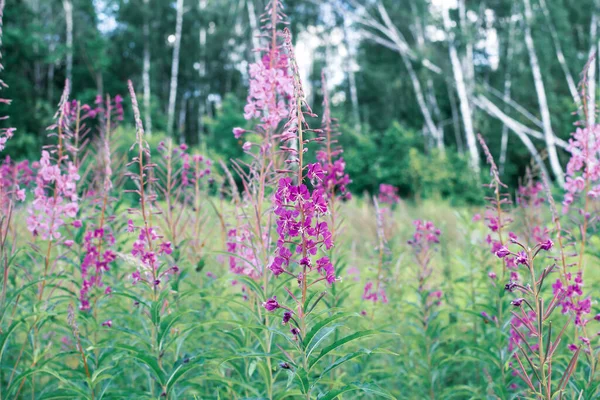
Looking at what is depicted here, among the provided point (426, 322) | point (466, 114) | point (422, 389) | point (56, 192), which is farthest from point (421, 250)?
point (466, 114)

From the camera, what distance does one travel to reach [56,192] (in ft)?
8.26

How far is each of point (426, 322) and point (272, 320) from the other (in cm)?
103

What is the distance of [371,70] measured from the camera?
24141mm

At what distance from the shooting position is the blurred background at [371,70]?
16828mm

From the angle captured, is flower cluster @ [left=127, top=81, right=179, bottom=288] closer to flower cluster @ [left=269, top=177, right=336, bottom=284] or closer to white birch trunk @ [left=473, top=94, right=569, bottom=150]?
flower cluster @ [left=269, top=177, right=336, bottom=284]

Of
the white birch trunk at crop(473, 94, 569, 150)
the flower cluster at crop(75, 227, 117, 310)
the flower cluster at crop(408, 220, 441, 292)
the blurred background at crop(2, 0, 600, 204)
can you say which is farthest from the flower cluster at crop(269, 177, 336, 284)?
the white birch trunk at crop(473, 94, 569, 150)

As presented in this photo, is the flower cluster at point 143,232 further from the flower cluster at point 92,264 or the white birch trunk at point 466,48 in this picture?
the white birch trunk at point 466,48

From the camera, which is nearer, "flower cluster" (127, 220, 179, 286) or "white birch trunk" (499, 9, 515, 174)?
"flower cluster" (127, 220, 179, 286)

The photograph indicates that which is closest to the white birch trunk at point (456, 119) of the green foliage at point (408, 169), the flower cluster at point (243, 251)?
the green foliage at point (408, 169)

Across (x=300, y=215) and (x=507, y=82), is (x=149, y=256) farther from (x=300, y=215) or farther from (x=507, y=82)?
(x=507, y=82)

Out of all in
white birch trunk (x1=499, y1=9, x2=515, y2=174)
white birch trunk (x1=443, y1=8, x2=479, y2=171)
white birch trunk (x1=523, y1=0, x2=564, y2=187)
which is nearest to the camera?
white birch trunk (x1=523, y1=0, x2=564, y2=187)

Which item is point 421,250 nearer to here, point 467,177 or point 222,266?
point 222,266

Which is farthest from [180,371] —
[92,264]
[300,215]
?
[92,264]

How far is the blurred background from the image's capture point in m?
16.8
